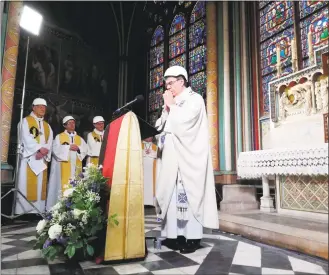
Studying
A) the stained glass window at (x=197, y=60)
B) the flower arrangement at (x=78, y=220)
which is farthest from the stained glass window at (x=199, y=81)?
the flower arrangement at (x=78, y=220)

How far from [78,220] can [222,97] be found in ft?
16.3

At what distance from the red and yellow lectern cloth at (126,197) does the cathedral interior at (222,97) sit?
0.40 feet

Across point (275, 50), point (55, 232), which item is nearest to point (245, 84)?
point (275, 50)

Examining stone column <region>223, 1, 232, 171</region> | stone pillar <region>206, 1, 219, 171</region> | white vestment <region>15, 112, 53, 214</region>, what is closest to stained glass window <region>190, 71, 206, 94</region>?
stone pillar <region>206, 1, 219, 171</region>

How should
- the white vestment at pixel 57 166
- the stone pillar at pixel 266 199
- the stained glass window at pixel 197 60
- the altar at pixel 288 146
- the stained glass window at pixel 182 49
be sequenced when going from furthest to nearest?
the stained glass window at pixel 197 60 < the white vestment at pixel 57 166 < the stone pillar at pixel 266 199 < the stained glass window at pixel 182 49 < the altar at pixel 288 146

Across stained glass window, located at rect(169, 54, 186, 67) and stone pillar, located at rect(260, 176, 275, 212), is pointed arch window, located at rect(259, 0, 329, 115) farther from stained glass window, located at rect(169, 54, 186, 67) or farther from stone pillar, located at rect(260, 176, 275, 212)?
stone pillar, located at rect(260, 176, 275, 212)

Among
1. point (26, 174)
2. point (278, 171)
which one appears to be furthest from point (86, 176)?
point (26, 174)

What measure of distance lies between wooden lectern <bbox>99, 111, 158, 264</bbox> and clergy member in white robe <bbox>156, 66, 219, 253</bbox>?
361 millimetres

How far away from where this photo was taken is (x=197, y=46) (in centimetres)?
716

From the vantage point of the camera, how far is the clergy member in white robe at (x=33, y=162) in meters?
5.01

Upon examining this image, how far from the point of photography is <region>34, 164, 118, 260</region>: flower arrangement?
2.08 metres

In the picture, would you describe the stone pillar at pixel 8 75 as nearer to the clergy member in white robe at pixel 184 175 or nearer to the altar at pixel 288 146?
the clergy member in white robe at pixel 184 175

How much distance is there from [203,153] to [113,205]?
2.96ft

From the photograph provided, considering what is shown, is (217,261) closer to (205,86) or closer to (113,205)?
(113,205)
